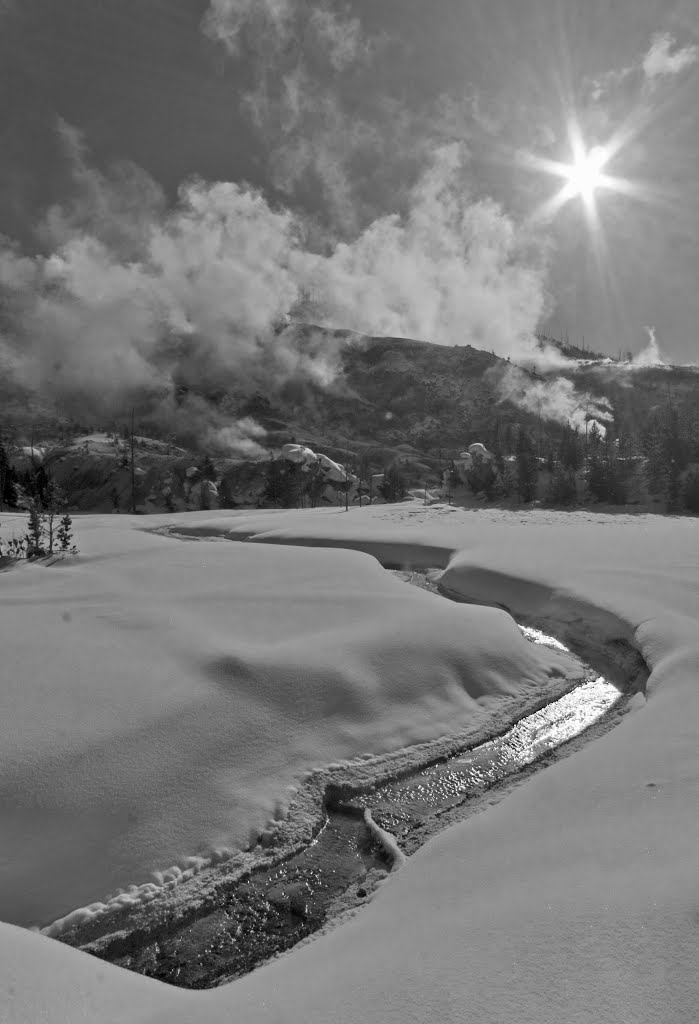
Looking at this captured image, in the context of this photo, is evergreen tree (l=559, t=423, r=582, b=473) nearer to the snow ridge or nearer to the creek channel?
the creek channel

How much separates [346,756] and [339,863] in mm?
1976

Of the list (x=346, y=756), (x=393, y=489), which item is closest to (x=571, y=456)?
(x=393, y=489)

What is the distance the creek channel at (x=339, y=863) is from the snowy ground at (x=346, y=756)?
1.95 ft

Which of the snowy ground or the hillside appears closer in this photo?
the snowy ground

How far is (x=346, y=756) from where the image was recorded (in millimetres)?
9195

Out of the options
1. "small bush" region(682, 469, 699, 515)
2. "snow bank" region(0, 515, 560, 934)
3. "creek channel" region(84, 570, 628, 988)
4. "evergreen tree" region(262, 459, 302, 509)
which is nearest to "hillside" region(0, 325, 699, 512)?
"evergreen tree" region(262, 459, 302, 509)

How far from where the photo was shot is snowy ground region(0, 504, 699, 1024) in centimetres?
405

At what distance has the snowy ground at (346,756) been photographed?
4055mm

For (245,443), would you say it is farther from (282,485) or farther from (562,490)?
(562,490)

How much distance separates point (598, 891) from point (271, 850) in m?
4.50

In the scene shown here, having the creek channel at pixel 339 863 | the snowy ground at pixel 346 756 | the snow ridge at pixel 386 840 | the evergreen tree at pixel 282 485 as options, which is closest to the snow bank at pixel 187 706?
the snowy ground at pixel 346 756

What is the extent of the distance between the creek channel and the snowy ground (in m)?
0.60

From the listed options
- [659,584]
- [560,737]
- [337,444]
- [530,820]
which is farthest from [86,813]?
[337,444]

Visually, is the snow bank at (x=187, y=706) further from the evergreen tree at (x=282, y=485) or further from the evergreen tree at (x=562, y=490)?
the evergreen tree at (x=282, y=485)
